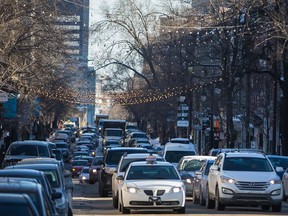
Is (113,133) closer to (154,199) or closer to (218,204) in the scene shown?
(218,204)

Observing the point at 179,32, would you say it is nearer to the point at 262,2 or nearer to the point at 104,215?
the point at 262,2

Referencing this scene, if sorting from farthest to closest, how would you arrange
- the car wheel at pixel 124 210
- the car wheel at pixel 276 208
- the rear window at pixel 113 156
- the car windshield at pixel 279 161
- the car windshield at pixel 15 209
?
the car windshield at pixel 279 161 → the rear window at pixel 113 156 → the car wheel at pixel 276 208 → the car wheel at pixel 124 210 → the car windshield at pixel 15 209

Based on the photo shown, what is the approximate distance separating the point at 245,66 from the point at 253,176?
82.0 ft

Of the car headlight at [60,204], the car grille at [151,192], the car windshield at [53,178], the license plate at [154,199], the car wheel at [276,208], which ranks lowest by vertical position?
the car wheel at [276,208]

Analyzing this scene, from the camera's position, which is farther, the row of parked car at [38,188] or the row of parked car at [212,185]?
the row of parked car at [212,185]

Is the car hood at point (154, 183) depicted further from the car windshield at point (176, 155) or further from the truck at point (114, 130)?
the truck at point (114, 130)

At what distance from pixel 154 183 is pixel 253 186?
2.96 meters

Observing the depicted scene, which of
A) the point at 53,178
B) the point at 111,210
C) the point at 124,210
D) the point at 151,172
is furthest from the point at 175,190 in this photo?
the point at 53,178

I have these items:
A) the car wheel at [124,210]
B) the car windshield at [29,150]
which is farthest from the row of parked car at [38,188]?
the car windshield at [29,150]

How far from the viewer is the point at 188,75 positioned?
73250 mm

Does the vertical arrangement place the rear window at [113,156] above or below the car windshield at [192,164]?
above

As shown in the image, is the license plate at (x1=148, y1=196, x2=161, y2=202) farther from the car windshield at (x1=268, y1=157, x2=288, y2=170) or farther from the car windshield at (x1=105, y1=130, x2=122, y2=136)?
the car windshield at (x1=105, y1=130, x2=122, y2=136)

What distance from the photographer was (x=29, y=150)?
35.5 m

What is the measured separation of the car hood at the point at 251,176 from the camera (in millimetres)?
26125
